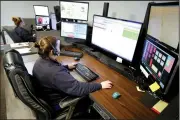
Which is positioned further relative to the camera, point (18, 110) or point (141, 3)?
point (18, 110)

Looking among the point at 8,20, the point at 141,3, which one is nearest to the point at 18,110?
the point at 141,3

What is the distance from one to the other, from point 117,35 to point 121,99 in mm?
676

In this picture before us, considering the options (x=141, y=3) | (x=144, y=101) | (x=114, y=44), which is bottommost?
(x=144, y=101)

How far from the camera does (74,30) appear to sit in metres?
2.17

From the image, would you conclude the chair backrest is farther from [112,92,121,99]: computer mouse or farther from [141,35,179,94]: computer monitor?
[141,35,179,94]: computer monitor

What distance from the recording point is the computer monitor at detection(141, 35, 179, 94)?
2.92 ft

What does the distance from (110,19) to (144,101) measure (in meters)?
0.89

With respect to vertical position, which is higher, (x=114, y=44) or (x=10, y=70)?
(x=114, y=44)

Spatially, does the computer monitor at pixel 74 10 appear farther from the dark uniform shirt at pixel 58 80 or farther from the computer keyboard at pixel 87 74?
the dark uniform shirt at pixel 58 80

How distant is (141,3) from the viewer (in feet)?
5.74

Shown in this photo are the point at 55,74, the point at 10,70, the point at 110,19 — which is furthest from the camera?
the point at 110,19

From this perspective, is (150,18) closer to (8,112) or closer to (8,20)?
(8,112)

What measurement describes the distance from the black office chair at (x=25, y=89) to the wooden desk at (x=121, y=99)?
26 centimetres

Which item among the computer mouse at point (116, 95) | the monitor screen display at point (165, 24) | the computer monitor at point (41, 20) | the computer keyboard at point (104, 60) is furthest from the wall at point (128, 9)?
the computer monitor at point (41, 20)
